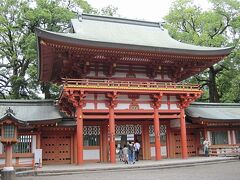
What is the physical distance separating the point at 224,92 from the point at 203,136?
16855mm

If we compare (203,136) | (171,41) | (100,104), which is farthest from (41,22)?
(203,136)

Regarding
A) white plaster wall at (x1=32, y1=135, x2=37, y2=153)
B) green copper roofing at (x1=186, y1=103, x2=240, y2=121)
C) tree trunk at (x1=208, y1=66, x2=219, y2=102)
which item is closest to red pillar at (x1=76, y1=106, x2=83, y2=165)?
white plaster wall at (x1=32, y1=135, x2=37, y2=153)

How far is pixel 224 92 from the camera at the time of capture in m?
39.4

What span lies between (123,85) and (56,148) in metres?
6.48

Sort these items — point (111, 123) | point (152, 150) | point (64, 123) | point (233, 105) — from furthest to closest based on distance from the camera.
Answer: point (233, 105)
point (152, 150)
point (64, 123)
point (111, 123)

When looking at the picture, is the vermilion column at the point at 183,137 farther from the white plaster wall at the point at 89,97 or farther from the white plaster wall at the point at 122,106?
the white plaster wall at the point at 89,97

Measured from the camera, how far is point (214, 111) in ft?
87.2

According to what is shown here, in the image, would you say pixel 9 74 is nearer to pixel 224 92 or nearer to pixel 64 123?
pixel 64 123

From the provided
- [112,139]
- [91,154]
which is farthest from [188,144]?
[91,154]

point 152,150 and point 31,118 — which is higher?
point 31,118

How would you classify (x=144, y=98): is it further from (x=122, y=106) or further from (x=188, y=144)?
(x=188, y=144)

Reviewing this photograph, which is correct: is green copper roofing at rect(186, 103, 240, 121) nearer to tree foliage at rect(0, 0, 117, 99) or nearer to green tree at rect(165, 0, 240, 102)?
green tree at rect(165, 0, 240, 102)

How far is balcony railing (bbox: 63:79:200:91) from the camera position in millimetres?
18891

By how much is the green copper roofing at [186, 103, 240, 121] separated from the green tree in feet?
30.0
